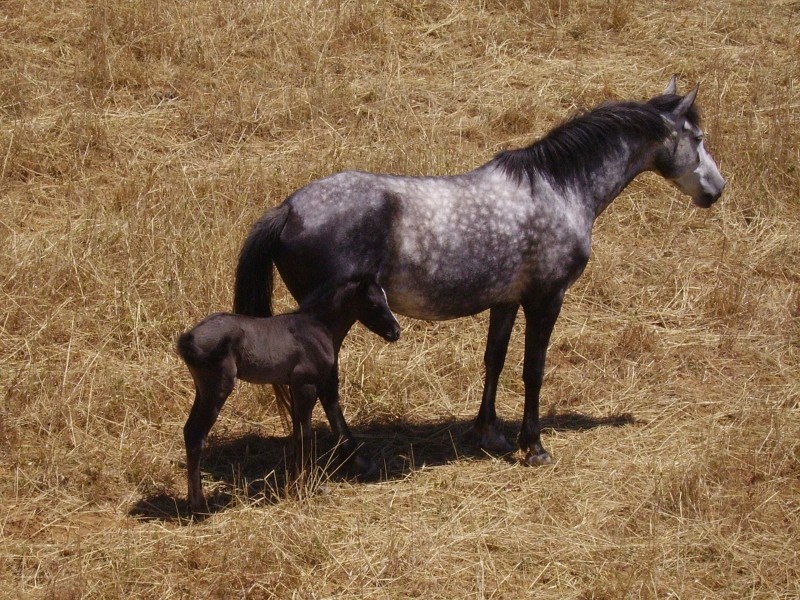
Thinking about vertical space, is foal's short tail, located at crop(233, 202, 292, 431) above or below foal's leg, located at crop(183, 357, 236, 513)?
above

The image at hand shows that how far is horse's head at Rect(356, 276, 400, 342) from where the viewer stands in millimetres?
5469

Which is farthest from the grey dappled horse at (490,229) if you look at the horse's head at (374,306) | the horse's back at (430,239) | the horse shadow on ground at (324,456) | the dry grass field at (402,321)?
the dry grass field at (402,321)

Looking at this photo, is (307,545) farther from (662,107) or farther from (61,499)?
(662,107)

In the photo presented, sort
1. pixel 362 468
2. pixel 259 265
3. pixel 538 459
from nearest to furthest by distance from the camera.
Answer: pixel 259 265 < pixel 362 468 < pixel 538 459

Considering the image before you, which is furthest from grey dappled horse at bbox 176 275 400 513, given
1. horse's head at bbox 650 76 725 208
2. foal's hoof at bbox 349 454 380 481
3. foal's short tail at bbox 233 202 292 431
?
horse's head at bbox 650 76 725 208

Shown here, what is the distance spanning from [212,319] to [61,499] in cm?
122

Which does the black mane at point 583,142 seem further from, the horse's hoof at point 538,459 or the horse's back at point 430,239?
the horse's hoof at point 538,459

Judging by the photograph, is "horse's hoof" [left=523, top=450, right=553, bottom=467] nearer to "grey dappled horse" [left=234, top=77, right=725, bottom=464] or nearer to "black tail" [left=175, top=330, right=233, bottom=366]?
"grey dappled horse" [left=234, top=77, right=725, bottom=464]

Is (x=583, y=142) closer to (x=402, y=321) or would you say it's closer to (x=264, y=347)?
(x=402, y=321)

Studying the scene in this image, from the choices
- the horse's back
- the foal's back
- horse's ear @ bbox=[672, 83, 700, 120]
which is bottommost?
the foal's back

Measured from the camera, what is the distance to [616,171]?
629cm

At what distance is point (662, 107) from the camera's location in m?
6.47

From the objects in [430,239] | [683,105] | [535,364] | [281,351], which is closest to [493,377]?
[535,364]

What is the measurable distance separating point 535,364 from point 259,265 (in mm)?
1679
